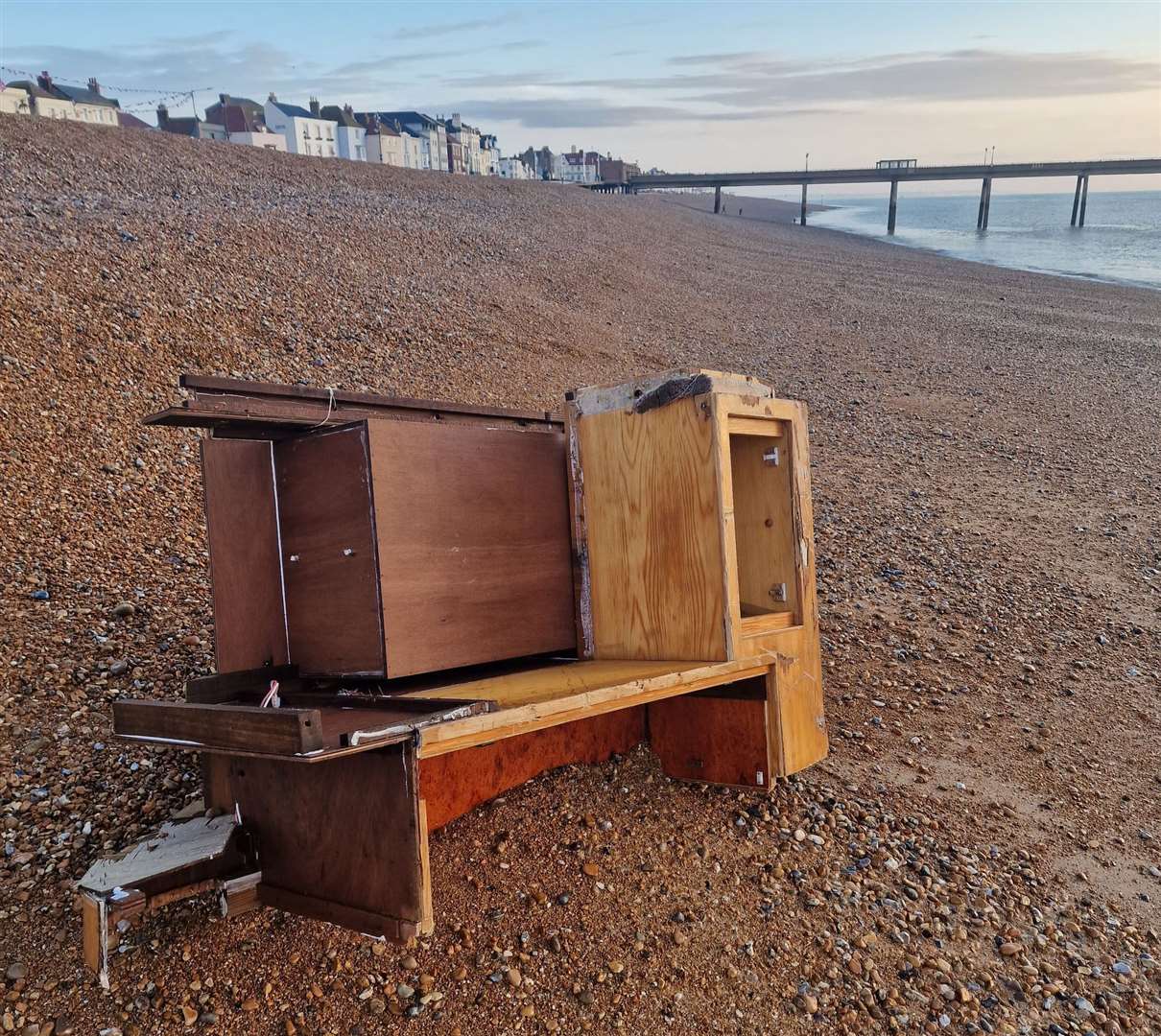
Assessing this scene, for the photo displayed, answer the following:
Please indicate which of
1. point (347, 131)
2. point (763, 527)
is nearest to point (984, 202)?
point (347, 131)

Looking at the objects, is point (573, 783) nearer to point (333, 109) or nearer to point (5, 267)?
point (5, 267)

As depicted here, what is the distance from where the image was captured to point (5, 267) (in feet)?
30.9

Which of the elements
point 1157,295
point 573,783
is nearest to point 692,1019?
point 573,783

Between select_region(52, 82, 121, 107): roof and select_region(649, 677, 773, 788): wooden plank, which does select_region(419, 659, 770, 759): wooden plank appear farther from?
select_region(52, 82, 121, 107): roof

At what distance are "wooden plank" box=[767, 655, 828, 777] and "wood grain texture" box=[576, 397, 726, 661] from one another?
49 centimetres

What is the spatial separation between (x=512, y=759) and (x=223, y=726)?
5.35ft

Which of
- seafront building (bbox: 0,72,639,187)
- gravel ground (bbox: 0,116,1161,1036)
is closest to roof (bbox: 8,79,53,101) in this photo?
seafront building (bbox: 0,72,639,187)

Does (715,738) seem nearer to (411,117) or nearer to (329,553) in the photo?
(329,553)

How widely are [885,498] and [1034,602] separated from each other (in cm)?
252

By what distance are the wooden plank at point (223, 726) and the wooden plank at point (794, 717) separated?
7.37ft

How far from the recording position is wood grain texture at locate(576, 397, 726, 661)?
3.78 meters

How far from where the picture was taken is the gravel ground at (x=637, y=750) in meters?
3.14

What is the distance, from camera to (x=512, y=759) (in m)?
3.98

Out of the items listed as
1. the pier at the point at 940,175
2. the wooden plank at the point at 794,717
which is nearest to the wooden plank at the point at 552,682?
the wooden plank at the point at 794,717
